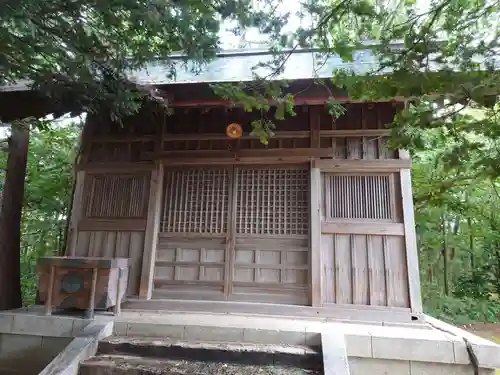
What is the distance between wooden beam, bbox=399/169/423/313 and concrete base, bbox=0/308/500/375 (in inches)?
17.4

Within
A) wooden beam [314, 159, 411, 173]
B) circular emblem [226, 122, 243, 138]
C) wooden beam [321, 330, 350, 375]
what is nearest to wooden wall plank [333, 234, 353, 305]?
wooden beam [314, 159, 411, 173]

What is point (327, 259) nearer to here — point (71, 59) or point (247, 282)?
point (247, 282)

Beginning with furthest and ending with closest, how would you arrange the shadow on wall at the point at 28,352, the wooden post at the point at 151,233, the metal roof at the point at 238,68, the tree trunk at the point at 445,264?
the tree trunk at the point at 445,264
the wooden post at the point at 151,233
the metal roof at the point at 238,68
the shadow on wall at the point at 28,352

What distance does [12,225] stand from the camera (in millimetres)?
5711

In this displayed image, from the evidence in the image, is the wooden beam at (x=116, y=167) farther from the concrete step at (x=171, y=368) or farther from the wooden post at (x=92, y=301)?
the concrete step at (x=171, y=368)

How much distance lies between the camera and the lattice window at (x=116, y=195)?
562 cm

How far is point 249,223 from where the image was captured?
5414 mm

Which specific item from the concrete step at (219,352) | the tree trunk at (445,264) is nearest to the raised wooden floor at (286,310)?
the concrete step at (219,352)

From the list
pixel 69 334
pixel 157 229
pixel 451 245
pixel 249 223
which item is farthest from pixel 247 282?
pixel 451 245

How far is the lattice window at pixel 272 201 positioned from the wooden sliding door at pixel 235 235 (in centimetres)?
1

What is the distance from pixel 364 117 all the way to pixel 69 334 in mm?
4930

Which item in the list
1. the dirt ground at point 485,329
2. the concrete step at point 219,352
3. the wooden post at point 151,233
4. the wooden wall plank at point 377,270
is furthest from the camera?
the dirt ground at point 485,329

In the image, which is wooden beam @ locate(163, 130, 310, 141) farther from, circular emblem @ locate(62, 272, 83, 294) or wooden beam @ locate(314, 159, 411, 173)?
circular emblem @ locate(62, 272, 83, 294)

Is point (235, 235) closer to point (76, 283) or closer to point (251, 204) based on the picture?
point (251, 204)
